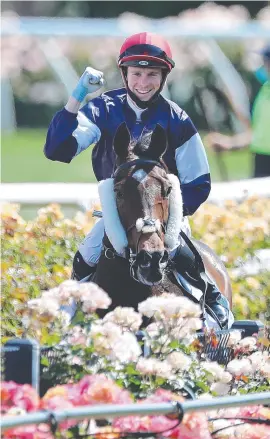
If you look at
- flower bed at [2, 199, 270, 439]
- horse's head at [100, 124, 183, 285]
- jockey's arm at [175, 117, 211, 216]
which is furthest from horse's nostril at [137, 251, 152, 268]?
jockey's arm at [175, 117, 211, 216]

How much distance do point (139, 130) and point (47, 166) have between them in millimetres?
15684

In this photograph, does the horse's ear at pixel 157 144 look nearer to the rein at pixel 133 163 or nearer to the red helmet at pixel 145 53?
Result: the rein at pixel 133 163

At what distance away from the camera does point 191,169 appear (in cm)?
517

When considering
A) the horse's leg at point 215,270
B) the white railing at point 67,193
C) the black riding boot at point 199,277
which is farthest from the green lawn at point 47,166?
the black riding boot at point 199,277

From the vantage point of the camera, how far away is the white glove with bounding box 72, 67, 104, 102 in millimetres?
4805

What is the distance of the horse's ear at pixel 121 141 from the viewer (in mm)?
4760

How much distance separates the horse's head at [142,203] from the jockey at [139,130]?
20 centimetres

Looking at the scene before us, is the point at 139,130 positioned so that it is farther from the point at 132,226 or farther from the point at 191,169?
the point at 132,226

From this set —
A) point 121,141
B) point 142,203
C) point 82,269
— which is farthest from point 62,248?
point 142,203

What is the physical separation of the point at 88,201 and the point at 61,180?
10.0m

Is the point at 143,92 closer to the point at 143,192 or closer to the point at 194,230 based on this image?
the point at 143,192

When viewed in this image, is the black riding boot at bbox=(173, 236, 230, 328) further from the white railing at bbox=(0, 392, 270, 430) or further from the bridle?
the white railing at bbox=(0, 392, 270, 430)

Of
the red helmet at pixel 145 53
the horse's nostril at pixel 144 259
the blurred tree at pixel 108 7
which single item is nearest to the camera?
the horse's nostril at pixel 144 259

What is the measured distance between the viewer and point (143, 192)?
4691mm
